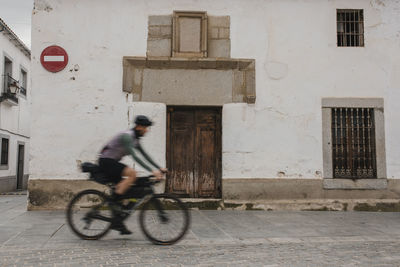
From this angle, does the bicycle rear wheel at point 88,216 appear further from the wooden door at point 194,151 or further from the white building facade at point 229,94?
the wooden door at point 194,151

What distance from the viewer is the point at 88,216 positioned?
204 inches

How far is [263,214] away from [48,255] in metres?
4.70

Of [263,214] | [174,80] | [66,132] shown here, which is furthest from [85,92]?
[263,214]

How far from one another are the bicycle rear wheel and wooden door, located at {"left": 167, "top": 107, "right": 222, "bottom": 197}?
11.7 feet

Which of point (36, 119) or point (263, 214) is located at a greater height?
point (36, 119)

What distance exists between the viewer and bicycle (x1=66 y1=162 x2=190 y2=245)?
16.5 feet

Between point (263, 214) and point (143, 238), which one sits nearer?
point (143, 238)

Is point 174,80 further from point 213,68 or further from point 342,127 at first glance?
point 342,127

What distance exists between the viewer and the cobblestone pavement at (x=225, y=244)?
4275 millimetres

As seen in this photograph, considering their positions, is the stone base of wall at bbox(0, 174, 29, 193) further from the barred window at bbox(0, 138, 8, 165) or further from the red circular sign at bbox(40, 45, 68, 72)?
the red circular sign at bbox(40, 45, 68, 72)

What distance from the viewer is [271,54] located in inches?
346

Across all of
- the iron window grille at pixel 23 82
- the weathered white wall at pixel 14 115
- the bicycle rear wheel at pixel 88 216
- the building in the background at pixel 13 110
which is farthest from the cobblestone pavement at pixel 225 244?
the iron window grille at pixel 23 82

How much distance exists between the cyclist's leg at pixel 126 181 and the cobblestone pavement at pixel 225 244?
0.70 meters

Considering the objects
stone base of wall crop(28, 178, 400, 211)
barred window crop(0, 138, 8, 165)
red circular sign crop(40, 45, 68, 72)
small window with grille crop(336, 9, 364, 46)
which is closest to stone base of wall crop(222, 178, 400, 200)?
stone base of wall crop(28, 178, 400, 211)
